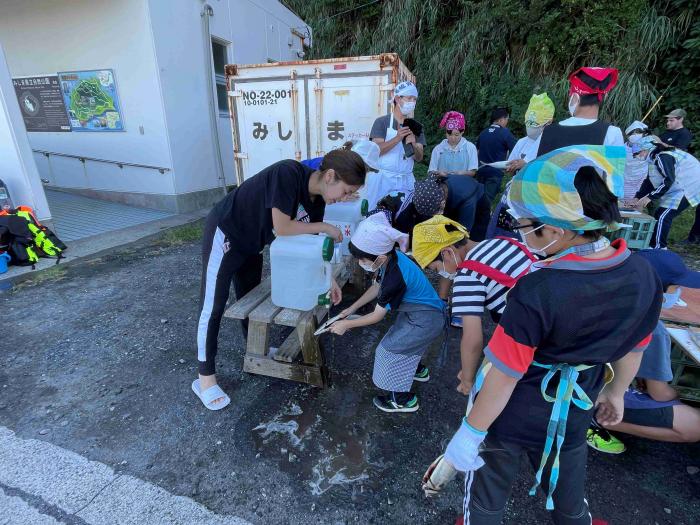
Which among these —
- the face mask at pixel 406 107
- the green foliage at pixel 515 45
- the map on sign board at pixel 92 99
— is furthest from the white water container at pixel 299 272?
the green foliage at pixel 515 45

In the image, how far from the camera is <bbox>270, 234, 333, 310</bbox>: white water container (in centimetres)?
242

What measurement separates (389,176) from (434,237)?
2175mm

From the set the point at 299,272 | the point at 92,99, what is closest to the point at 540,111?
the point at 299,272

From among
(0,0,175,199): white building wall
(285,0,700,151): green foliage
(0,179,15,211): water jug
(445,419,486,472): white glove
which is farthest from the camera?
(285,0,700,151): green foliage

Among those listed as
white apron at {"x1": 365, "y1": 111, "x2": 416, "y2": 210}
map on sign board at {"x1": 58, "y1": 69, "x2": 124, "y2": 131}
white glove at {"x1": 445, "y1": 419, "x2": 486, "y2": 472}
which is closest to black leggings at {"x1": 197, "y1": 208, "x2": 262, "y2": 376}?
white glove at {"x1": 445, "y1": 419, "x2": 486, "y2": 472}

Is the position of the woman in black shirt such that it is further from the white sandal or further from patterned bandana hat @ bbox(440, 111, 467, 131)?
patterned bandana hat @ bbox(440, 111, 467, 131)

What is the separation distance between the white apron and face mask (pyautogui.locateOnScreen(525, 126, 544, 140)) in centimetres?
127

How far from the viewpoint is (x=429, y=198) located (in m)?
2.74

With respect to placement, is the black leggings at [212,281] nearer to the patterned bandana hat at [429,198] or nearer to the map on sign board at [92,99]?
the patterned bandana hat at [429,198]

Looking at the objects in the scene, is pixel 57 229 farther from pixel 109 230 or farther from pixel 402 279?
pixel 402 279

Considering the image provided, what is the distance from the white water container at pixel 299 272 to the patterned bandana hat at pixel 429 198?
0.86 m

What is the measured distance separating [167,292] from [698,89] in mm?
11479

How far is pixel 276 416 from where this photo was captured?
229 centimetres

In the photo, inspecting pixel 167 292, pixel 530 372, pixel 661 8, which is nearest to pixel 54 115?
pixel 167 292
